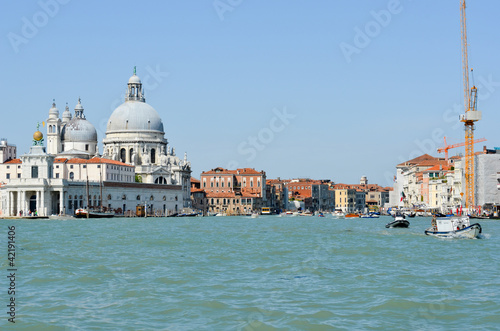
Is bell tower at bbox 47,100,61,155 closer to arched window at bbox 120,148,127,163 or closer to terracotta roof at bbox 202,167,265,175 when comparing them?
arched window at bbox 120,148,127,163

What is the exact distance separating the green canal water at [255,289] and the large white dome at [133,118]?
82.6m

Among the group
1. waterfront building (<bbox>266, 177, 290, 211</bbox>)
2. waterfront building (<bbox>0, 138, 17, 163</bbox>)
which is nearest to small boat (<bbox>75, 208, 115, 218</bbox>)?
waterfront building (<bbox>0, 138, 17, 163</bbox>)

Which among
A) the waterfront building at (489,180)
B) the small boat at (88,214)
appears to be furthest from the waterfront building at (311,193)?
the waterfront building at (489,180)

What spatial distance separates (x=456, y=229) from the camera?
36219 millimetres

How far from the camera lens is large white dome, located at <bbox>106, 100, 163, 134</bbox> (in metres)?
111

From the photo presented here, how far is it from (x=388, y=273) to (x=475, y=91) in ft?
212

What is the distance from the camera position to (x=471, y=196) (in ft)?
264

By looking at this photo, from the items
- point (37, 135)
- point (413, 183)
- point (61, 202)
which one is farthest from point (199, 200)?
point (37, 135)

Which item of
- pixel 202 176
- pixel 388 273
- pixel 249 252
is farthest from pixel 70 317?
pixel 202 176

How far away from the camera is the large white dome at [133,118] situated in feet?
365

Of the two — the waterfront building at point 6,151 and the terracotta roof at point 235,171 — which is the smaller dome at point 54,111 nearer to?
the waterfront building at point 6,151

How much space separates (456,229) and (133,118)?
79.4m

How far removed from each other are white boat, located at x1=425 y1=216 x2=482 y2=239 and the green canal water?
6.62 m

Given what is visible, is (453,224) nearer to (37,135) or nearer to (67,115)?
(37,135)
